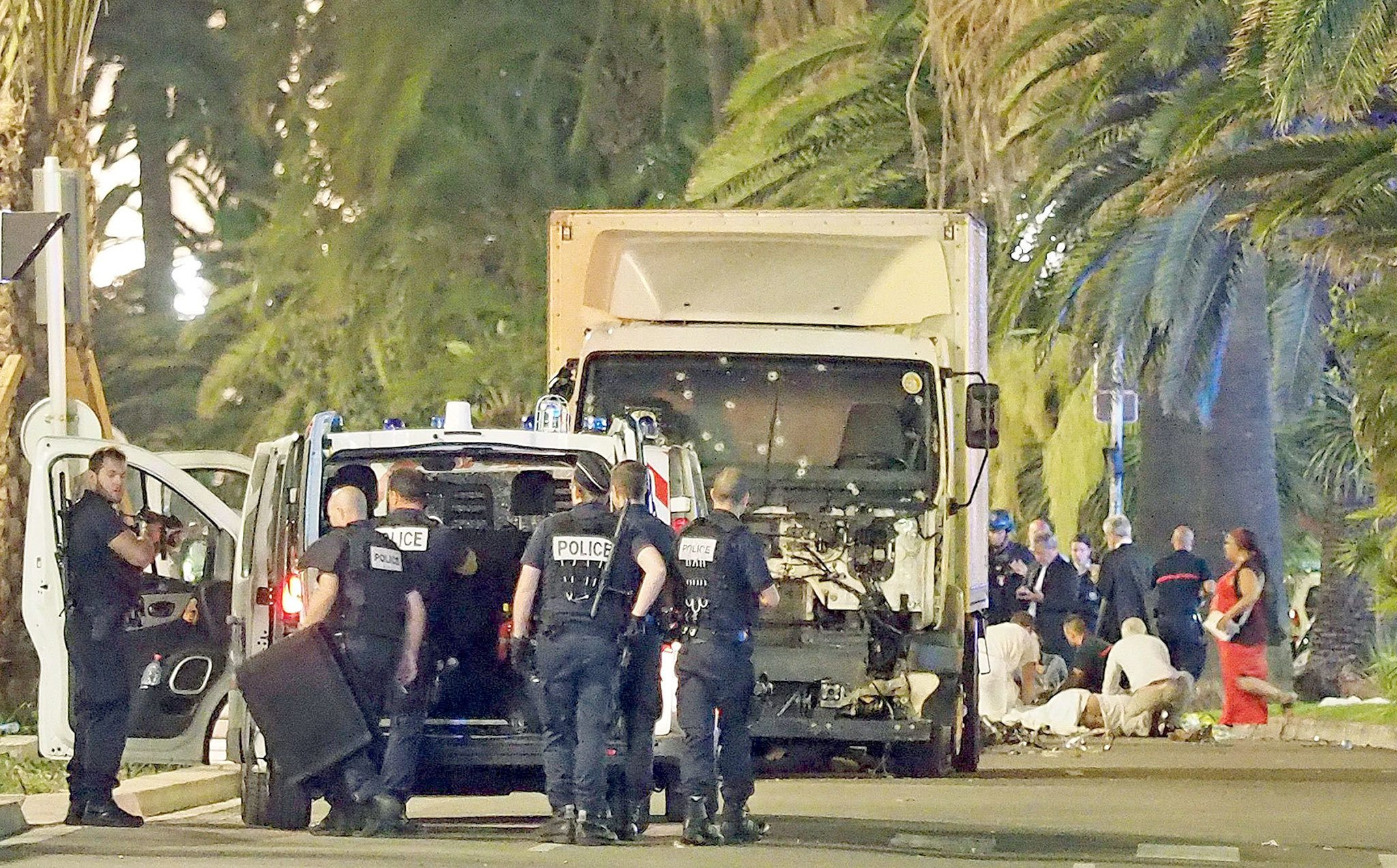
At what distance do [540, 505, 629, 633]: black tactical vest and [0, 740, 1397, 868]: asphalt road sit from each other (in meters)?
0.95

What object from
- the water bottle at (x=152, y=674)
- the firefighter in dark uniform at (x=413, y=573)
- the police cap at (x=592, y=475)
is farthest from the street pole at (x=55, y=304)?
the police cap at (x=592, y=475)

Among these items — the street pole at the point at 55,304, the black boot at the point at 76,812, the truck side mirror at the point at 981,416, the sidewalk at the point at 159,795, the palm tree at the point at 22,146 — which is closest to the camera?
Answer: the black boot at the point at 76,812

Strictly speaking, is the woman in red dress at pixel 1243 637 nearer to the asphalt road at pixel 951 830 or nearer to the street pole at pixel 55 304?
the asphalt road at pixel 951 830

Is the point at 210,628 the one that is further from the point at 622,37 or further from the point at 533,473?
the point at 622,37

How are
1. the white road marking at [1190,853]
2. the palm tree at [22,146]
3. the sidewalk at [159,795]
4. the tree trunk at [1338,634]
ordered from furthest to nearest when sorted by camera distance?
the tree trunk at [1338,634] < the palm tree at [22,146] < the sidewalk at [159,795] < the white road marking at [1190,853]

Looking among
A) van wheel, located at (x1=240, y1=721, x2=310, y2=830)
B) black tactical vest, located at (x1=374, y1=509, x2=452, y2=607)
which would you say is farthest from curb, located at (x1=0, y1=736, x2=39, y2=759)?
black tactical vest, located at (x1=374, y1=509, x2=452, y2=607)

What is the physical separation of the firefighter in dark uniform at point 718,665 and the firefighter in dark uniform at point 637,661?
13 cm

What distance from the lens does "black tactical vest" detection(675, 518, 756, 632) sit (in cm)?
1173

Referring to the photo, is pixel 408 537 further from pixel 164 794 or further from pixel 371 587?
pixel 164 794

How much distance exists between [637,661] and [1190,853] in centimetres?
240

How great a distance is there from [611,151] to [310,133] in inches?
137

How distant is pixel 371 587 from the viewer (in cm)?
1163

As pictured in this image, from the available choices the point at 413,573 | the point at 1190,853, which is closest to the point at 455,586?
the point at 413,573

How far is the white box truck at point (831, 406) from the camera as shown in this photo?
1516 centimetres
